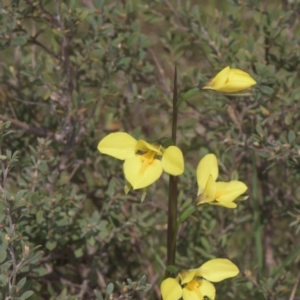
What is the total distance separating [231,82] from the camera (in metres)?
1.46

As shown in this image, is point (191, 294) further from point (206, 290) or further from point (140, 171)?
point (140, 171)

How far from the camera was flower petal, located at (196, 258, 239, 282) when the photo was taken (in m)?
1.52

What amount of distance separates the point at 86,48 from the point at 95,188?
1.66 ft

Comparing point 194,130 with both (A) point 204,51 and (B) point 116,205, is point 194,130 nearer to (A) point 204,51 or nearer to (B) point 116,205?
(A) point 204,51

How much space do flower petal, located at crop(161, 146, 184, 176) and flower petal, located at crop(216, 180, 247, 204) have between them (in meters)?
0.13

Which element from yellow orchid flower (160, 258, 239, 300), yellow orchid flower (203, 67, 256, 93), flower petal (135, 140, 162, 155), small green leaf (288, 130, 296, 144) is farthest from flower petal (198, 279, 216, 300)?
small green leaf (288, 130, 296, 144)

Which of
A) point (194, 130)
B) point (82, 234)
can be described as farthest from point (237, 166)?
point (82, 234)

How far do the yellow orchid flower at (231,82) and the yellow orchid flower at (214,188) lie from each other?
0.54ft

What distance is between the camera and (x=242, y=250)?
97.8 inches

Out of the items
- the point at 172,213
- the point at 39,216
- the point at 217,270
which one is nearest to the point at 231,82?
→ the point at 172,213

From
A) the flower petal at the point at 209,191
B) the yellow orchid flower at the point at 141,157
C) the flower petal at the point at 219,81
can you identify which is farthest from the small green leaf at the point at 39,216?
the flower petal at the point at 219,81

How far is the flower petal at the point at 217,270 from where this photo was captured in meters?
1.52

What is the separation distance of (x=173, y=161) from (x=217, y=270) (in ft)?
0.95

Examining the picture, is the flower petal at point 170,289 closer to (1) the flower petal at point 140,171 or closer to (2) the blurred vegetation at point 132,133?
(1) the flower petal at point 140,171
